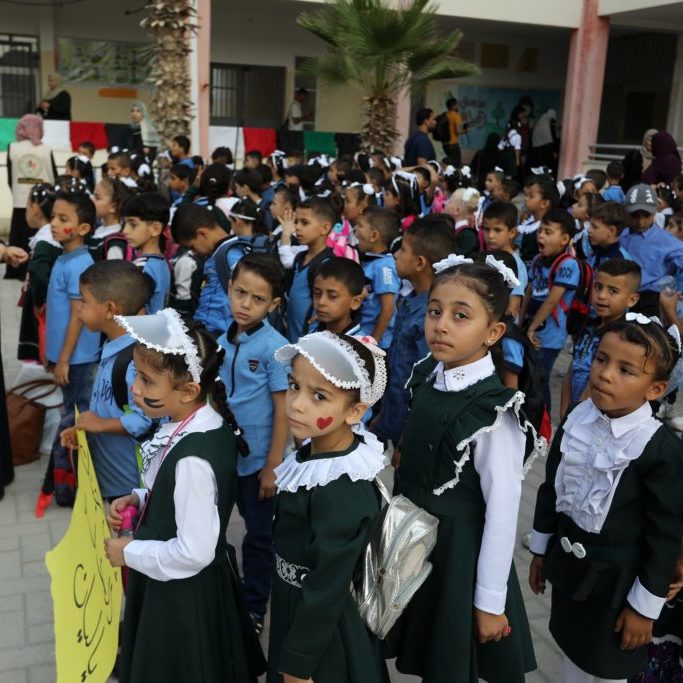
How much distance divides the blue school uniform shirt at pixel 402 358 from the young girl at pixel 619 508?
106 centimetres

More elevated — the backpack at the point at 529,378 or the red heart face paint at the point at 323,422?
the red heart face paint at the point at 323,422

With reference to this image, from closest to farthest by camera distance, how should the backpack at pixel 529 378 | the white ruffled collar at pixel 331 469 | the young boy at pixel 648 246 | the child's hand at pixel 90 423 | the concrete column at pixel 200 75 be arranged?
the white ruffled collar at pixel 331 469, the child's hand at pixel 90 423, the backpack at pixel 529 378, the young boy at pixel 648 246, the concrete column at pixel 200 75

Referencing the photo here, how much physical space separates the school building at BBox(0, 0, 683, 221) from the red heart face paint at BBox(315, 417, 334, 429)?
39.1 ft

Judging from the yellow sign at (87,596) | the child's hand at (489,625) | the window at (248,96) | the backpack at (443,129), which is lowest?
the yellow sign at (87,596)

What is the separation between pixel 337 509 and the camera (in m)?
1.90

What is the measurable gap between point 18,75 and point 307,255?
12710 mm

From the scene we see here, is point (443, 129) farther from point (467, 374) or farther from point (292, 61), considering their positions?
point (467, 374)

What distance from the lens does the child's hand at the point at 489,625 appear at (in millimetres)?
2170

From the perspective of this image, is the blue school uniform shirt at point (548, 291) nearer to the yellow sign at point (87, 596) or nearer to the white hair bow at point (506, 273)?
the white hair bow at point (506, 273)

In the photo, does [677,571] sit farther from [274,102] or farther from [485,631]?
[274,102]

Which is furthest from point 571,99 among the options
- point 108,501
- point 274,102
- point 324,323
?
point 108,501

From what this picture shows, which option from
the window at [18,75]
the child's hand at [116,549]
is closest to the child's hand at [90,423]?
the child's hand at [116,549]

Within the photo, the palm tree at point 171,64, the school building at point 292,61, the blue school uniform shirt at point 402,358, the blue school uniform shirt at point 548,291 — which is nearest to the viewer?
the blue school uniform shirt at point 402,358

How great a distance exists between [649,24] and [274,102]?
26.1 ft
